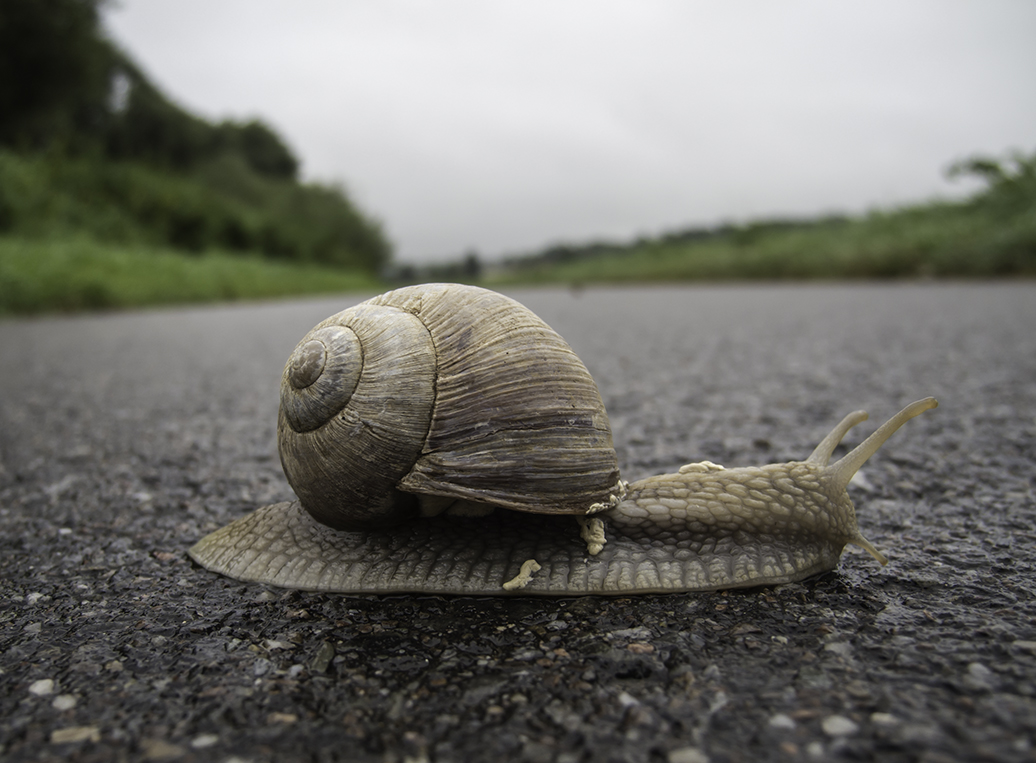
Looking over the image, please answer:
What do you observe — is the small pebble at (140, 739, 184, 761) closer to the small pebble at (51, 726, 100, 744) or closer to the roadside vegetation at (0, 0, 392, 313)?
the small pebble at (51, 726, 100, 744)

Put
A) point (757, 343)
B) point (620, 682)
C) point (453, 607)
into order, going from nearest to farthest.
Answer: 1. point (620, 682)
2. point (453, 607)
3. point (757, 343)

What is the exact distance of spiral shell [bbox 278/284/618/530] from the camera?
139 centimetres

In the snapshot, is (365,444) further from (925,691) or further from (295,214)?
(295,214)

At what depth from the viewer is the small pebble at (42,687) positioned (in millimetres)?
1051

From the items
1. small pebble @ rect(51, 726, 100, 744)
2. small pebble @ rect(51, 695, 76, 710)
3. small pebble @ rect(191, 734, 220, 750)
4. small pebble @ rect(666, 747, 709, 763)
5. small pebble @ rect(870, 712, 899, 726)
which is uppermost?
small pebble @ rect(870, 712, 899, 726)

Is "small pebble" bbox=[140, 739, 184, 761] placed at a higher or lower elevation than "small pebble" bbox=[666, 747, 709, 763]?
lower

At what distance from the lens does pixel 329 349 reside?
148 cm

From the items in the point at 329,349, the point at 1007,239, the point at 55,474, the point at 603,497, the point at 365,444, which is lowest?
the point at 55,474

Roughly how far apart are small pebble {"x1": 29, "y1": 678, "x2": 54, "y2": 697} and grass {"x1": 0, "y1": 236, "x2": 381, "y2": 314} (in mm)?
7885

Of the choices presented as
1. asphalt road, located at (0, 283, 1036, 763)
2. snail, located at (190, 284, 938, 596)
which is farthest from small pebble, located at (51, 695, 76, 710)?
snail, located at (190, 284, 938, 596)

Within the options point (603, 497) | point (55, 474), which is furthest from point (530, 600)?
point (55, 474)

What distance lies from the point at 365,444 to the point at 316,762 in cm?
63

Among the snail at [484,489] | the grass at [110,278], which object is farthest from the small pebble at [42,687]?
the grass at [110,278]

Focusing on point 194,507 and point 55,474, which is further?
point 55,474
